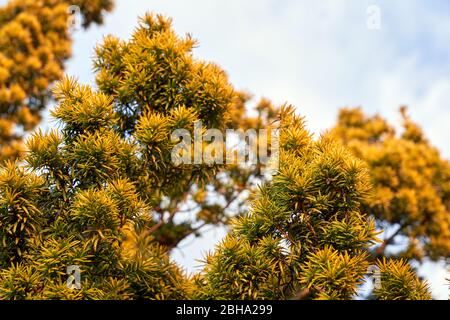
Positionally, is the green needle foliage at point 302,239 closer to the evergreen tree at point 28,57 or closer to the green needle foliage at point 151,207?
the green needle foliage at point 151,207

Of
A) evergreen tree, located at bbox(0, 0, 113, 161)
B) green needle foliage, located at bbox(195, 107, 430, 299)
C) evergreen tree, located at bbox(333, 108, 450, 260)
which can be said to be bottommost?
green needle foliage, located at bbox(195, 107, 430, 299)

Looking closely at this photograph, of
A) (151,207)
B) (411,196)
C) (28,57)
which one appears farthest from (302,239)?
(28,57)

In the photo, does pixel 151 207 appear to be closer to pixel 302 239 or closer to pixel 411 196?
pixel 302 239

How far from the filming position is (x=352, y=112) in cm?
1427

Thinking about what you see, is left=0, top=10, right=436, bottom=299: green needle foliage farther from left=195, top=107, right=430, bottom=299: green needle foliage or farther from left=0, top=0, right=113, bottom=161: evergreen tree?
left=0, top=0, right=113, bottom=161: evergreen tree

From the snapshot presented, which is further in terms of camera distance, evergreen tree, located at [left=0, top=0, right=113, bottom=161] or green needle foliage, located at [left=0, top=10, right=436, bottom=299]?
evergreen tree, located at [left=0, top=0, right=113, bottom=161]

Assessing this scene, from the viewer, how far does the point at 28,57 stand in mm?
11344

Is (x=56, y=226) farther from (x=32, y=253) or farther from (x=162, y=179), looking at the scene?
(x=162, y=179)

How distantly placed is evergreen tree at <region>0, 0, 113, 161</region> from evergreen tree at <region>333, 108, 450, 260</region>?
6.49 metres

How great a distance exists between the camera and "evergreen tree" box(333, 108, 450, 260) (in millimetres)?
10953

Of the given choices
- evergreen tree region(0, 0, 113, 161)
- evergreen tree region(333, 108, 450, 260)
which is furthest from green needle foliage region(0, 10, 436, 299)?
evergreen tree region(333, 108, 450, 260)

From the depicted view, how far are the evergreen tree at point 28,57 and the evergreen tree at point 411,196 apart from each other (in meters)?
6.49

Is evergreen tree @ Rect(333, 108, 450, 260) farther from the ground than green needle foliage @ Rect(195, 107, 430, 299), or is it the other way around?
evergreen tree @ Rect(333, 108, 450, 260)

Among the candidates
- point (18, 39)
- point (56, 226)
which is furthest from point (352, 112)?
point (56, 226)
